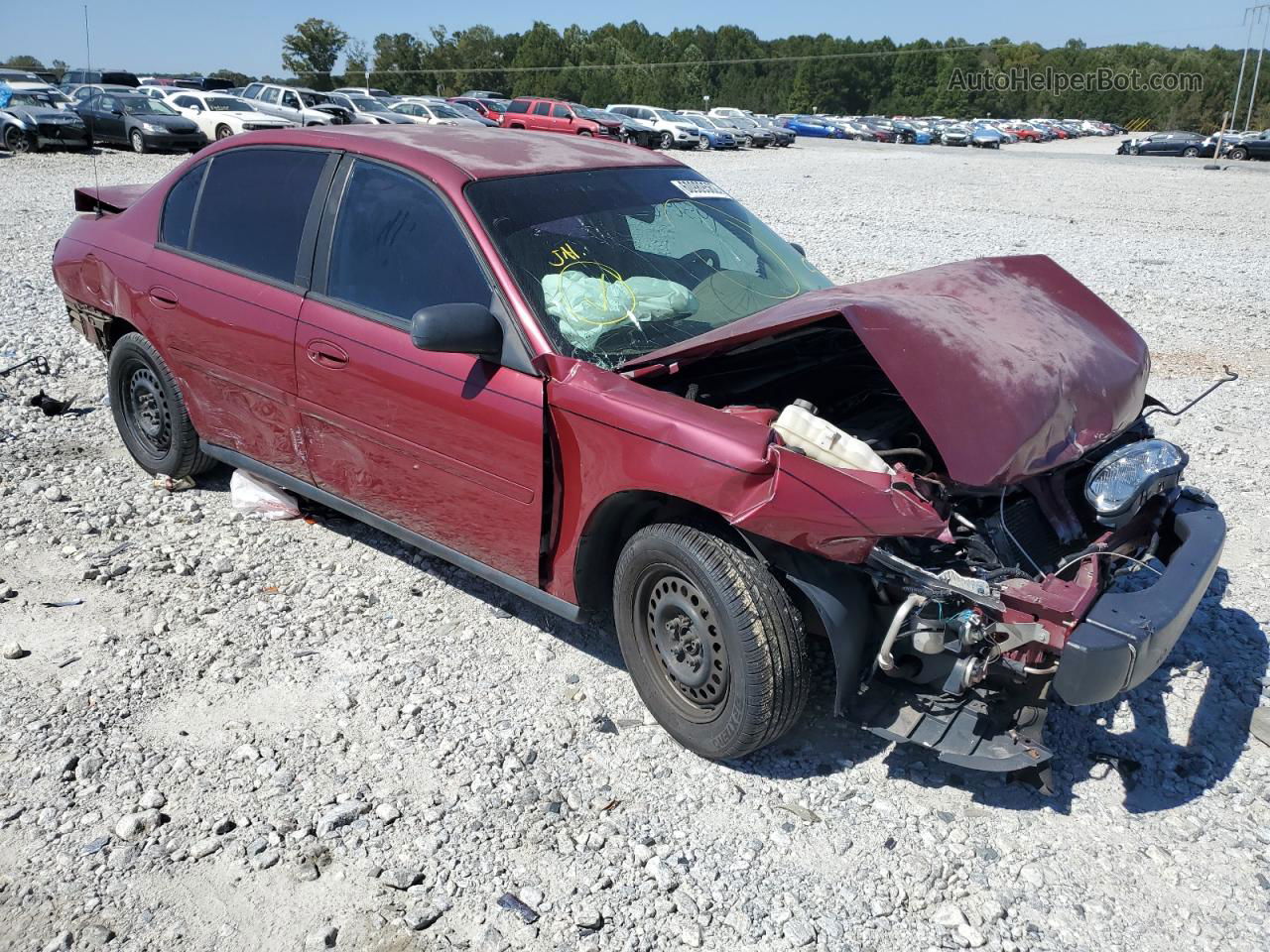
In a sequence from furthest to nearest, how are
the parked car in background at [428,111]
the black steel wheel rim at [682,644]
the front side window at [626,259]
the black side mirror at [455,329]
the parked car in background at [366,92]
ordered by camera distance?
1. the parked car in background at [366,92]
2. the parked car in background at [428,111]
3. the front side window at [626,259]
4. the black side mirror at [455,329]
5. the black steel wheel rim at [682,644]

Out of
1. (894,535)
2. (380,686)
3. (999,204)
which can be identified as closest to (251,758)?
(380,686)

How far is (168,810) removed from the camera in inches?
123

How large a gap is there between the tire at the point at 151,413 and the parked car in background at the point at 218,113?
861 inches

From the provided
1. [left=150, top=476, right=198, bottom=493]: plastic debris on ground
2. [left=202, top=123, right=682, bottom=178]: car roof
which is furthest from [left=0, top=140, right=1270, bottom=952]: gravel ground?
[left=202, top=123, right=682, bottom=178]: car roof

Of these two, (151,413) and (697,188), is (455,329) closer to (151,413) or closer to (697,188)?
(697,188)

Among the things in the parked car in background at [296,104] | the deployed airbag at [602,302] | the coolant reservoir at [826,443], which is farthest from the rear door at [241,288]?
the parked car in background at [296,104]

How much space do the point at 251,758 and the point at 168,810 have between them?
0.30m

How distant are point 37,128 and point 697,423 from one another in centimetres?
2534

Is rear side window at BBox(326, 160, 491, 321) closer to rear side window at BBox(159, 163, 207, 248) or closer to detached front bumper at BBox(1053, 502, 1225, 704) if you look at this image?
rear side window at BBox(159, 163, 207, 248)

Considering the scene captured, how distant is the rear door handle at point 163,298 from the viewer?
478 centimetres

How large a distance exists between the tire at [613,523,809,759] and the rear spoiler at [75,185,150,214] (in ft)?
13.0

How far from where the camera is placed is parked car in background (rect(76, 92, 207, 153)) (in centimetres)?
2417

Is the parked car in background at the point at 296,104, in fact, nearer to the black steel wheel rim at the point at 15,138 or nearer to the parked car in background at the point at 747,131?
the black steel wheel rim at the point at 15,138

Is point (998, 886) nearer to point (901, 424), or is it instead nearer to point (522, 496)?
point (901, 424)
